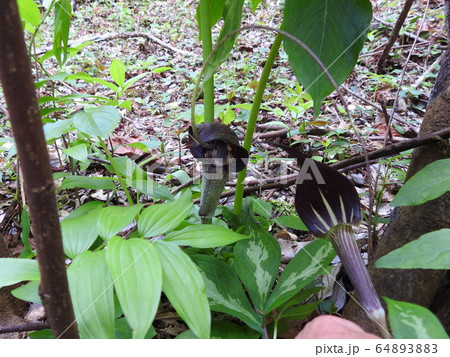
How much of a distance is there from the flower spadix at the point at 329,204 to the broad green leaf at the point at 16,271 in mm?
438

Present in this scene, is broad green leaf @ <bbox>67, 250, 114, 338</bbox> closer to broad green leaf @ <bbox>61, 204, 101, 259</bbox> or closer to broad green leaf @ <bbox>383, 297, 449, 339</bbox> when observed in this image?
broad green leaf @ <bbox>61, 204, 101, 259</bbox>

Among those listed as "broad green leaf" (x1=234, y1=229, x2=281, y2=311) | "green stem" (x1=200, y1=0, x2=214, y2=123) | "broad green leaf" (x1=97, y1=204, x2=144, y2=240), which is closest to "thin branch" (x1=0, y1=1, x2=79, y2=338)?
"broad green leaf" (x1=97, y1=204, x2=144, y2=240)

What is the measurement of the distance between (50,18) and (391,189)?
5409 millimetres

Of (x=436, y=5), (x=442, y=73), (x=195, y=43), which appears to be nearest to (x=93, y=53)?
(x=195, y=43)

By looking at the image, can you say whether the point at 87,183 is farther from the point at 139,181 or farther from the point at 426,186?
the point at 426,186

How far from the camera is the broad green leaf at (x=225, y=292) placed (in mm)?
613

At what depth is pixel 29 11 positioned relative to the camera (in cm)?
100

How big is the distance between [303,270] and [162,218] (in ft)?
0.89

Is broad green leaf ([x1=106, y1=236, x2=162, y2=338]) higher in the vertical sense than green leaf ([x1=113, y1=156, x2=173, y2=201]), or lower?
lower

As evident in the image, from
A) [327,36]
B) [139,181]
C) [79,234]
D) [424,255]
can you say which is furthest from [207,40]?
[424,255]

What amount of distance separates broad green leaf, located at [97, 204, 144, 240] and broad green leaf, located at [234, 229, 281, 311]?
0.72ft

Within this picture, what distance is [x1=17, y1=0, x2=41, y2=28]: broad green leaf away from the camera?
Answer: 977 millimetres

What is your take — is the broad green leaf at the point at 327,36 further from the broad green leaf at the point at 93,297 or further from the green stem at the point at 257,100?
the broad green leaf at the point at 93,297

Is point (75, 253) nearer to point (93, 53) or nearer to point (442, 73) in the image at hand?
point (442, 73)
